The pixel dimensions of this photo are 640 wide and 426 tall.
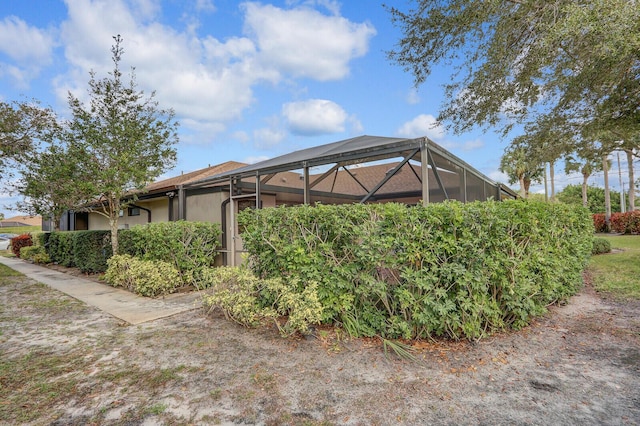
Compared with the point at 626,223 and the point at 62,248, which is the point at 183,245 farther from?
the point at 626,223

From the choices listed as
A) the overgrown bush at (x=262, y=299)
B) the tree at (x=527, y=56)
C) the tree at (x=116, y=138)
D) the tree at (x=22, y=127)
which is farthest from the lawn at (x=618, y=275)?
the tree at (x=22, y=127)

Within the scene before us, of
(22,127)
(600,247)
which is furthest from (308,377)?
(600,247)

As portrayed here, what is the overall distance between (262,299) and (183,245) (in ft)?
11.0

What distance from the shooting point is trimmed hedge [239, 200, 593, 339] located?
352 cm

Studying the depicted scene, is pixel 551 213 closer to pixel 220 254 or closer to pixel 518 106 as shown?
pixel 518 106

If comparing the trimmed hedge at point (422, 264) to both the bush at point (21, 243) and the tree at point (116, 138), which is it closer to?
the tree at point (116, 138)

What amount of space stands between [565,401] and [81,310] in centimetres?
703

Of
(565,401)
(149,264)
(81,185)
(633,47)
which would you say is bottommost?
(565,401)

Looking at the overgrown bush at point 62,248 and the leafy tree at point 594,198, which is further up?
the leafy tree at point 594,198

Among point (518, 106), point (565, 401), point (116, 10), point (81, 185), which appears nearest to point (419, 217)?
point (565, 401)

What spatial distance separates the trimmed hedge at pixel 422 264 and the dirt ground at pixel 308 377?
33cm

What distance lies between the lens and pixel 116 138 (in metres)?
8.12

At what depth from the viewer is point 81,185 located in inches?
295

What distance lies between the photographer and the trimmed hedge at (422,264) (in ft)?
11.6
